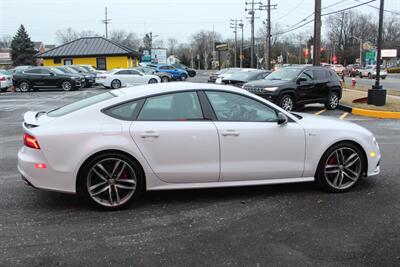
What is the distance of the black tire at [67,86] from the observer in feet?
97.3

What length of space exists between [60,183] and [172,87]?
1.73 metres

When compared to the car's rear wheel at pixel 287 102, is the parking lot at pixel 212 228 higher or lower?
lower

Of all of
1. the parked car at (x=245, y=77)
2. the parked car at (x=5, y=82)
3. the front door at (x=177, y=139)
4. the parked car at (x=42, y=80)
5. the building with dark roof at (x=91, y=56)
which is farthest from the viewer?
the building with dark roof at (x=91, y=56)

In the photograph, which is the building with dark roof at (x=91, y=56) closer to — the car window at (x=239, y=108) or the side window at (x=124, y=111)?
the car window at (x=239, y=108)

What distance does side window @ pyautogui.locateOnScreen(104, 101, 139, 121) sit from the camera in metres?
5.02

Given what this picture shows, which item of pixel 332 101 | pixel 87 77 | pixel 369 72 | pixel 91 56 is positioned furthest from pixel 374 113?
pixel 369 72

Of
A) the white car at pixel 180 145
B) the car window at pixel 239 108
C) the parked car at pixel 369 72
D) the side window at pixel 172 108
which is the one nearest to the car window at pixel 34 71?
the white car at pixel 180 145

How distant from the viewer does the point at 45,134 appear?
477cm

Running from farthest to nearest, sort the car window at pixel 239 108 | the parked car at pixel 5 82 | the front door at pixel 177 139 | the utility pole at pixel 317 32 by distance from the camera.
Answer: the parked car at pixel 5 82, the utility pole at pixel 317 32, the car window at pixel 239 108, the front door at pixel 177 139

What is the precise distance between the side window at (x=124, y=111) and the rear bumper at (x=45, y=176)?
814 mm

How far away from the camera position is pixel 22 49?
8438cm

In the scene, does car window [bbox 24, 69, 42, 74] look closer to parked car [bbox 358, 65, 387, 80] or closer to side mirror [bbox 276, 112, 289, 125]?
side mirror [bbox 276, 112, 289, 125]

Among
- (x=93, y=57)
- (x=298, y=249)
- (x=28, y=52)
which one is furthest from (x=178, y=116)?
(x=28, y=52)

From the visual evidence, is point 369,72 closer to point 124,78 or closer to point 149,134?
point 124,78
